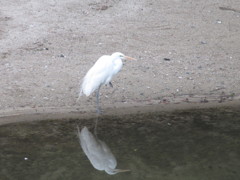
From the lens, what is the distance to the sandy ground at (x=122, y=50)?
7.30 m

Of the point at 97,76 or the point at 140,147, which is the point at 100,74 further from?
the point at 140,147

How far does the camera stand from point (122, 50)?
28.1 feet

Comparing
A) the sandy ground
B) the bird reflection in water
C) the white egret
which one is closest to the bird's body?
the white egret

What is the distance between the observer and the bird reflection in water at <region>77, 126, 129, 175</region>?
5711 mm

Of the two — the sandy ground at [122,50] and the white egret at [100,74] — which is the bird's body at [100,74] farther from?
the sandy ground at [122,50]

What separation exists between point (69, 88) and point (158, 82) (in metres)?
1.20

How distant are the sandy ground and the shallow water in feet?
1.35

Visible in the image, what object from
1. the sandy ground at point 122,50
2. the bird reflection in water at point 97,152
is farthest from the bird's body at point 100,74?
the bird reflection in water at point 97,152

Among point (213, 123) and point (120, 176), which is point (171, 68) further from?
point (120, 176)

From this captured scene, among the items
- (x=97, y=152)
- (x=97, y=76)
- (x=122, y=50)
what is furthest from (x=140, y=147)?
(x=122, y=50)

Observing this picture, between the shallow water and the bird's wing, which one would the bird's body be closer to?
the bird's wing

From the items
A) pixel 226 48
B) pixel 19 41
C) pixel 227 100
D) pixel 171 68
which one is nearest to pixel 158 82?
pixel 171 68

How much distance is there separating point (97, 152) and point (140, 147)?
18.3 inches

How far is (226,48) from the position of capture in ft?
28.6
